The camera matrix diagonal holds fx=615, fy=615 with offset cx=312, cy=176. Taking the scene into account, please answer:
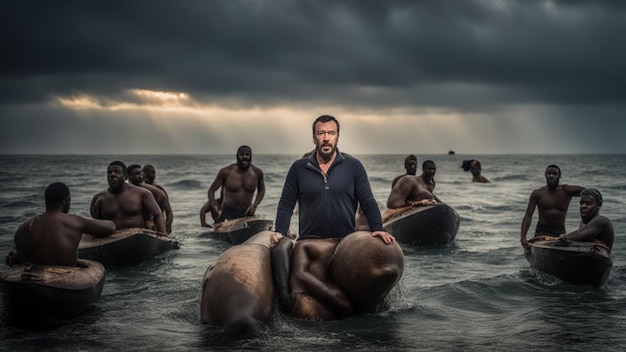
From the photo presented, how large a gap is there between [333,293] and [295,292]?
15.3 inches

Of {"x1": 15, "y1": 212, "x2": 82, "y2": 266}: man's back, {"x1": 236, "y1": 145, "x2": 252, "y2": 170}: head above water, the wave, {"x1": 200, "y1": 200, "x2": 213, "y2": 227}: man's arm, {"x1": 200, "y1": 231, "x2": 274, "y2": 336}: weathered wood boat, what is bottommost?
the wave

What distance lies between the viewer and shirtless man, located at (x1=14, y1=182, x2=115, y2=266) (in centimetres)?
700

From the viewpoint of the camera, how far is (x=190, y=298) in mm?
8578

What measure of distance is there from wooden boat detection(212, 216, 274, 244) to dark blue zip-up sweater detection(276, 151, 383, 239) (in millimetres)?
7298

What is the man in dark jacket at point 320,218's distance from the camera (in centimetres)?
631

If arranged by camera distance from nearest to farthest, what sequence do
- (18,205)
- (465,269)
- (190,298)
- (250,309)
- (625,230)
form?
(250,309) → (190,298) → (465,269) → (625,230) → (18,205)

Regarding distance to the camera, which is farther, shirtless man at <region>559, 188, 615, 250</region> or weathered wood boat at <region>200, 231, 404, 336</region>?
shirtless man at <region>559, 188, 615, 250</region>

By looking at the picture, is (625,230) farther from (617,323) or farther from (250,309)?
(250,309)

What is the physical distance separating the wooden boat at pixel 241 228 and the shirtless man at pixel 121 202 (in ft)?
Result: 9.23

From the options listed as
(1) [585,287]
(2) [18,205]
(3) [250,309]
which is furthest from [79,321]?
(2) [18,205]

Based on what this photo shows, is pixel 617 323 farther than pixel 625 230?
No

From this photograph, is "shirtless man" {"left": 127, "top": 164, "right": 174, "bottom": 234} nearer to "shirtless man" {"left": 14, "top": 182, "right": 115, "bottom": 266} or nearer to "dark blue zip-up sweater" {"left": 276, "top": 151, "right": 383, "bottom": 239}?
"shirtless man" {"left": 14, "top": 182, "right": 115, "bottom": 266}

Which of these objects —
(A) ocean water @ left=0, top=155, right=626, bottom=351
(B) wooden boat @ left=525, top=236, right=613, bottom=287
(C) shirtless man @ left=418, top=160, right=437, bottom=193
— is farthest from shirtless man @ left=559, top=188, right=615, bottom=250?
(C) shirtless man @ left=418, top=160, right=437, bottom=193

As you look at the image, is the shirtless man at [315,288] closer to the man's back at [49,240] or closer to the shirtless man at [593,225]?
the man's back at [49,240]
